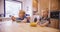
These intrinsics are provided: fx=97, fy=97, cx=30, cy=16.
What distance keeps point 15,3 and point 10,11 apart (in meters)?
0.51

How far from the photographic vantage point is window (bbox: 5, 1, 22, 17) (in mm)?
4949

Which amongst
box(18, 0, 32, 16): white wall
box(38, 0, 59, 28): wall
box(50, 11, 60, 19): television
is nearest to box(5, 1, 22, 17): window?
box(18, 0, 32, 16): white wall

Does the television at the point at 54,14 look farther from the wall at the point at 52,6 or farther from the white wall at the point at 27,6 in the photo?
the white wall at the point at 27,6

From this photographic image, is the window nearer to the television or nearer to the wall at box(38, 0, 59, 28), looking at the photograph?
the wall at box(38, 0, 59, 28)

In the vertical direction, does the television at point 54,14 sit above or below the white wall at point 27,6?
below

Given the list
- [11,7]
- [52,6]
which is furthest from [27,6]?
[52,6]

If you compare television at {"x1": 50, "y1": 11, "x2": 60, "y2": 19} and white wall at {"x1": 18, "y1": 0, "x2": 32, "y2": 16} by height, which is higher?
white wall at {"x1": 18, "y1": 0, "x2": 32, "y2": 16}

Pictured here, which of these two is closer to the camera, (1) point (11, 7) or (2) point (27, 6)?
(2) point (27, 6)

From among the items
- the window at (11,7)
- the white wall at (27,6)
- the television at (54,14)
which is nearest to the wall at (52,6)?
the television at (54,14)

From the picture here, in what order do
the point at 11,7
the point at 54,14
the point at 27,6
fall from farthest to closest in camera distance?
the point at 11,7 < the point at 27,6 < the point at 54,14

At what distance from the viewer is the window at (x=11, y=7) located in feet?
16.2

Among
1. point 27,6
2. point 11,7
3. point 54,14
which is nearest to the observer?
point 54,14

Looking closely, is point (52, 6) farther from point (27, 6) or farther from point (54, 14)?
point (27, 6)

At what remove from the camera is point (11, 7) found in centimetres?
508
